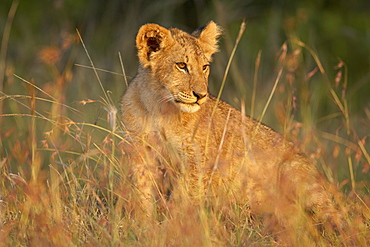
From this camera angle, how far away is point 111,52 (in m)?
12.9

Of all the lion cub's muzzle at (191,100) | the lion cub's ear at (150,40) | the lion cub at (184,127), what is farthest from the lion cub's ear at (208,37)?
the lion cub's muzzle at (191,100)

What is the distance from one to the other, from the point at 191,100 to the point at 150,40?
2.79 feet

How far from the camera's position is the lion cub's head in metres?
5.58

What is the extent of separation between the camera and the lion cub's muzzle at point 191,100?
5527mm

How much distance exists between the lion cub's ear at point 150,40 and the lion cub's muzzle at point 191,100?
0.62m

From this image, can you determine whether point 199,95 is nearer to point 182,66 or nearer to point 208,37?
point 182,66

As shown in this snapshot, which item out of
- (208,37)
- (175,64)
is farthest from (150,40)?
(208,37)

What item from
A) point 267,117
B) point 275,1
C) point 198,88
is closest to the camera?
point 198,88

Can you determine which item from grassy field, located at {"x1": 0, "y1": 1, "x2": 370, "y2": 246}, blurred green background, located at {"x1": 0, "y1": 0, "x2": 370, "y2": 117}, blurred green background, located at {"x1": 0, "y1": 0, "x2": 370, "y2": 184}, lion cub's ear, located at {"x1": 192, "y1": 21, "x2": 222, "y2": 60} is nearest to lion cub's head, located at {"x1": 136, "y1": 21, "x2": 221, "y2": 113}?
lion cub's ear, located at {"x1": 192, "y1": 21, "x2": 222, "y2": 60}

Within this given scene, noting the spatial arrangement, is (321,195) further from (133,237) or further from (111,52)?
(111,52)

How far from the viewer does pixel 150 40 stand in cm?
603

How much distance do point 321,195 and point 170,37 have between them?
195 centimetres

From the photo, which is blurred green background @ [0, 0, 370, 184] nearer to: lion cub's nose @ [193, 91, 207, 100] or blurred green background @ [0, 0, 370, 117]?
blurred green background @ [0, 0, 370, 117]

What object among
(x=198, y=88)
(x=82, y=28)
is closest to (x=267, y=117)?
(x=198, y=88)
